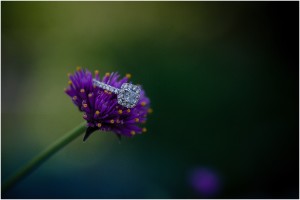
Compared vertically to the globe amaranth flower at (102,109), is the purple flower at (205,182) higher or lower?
lower

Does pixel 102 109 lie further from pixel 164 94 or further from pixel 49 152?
pixel 164 94

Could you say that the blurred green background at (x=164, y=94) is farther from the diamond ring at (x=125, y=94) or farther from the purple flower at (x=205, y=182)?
the diamond ring at (x=125, y=94)

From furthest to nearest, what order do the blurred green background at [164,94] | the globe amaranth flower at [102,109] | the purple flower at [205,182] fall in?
1. the blurred green background at [164,94]
2. the purple flower at [205,182]
3. the globe amaranth flower at [102,109]

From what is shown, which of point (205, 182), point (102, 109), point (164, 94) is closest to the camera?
point (102, 109)

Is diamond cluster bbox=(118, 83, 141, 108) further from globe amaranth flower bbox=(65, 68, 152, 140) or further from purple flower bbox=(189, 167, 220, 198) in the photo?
purple flower bbox=(189, 167, 220, 198)

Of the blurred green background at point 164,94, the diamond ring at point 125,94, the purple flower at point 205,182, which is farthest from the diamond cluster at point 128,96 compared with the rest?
the purple flower at point 205,182

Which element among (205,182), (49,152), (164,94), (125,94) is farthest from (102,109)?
(164,94)

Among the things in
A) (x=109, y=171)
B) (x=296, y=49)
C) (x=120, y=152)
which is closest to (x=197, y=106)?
(x=120, y=152)
